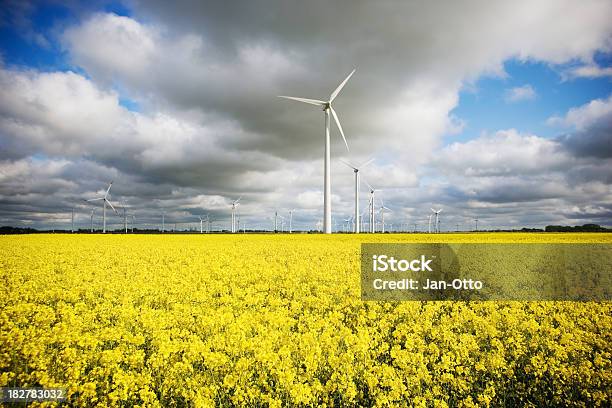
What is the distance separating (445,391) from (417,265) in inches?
515

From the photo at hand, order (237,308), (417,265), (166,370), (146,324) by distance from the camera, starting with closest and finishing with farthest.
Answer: (166,370) → (146,324) → (237,308) → (417,265)

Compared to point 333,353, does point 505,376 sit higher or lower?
lower

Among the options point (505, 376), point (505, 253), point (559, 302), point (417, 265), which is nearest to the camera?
point (505, 376)

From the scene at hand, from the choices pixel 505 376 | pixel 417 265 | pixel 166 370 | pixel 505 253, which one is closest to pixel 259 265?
pixel 417 265

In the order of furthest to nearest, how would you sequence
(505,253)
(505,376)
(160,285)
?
(505,253)
(160,285)
(505,376)

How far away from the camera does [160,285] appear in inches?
603

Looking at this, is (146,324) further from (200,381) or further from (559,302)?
(559,302)

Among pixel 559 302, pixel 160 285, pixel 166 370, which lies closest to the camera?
pixel 166 370

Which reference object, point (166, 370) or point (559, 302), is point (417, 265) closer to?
point (559, 302)

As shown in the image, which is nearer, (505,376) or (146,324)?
(505,376)

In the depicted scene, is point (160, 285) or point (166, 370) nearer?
point (166, 370)

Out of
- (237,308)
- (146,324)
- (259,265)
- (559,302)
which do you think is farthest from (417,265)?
(146,324)

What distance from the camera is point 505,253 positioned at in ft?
82.4

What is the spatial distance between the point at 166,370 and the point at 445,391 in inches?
224
